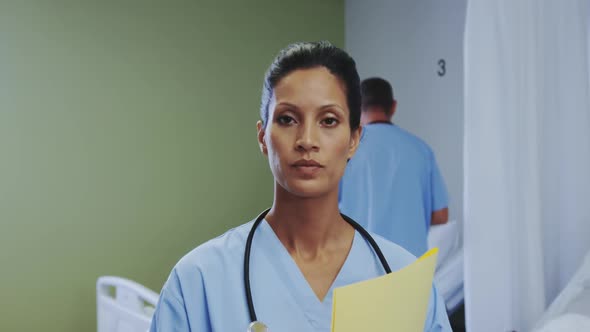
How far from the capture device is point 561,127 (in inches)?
63.3

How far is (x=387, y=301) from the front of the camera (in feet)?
1.51

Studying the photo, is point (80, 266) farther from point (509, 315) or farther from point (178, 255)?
point (509, 315)

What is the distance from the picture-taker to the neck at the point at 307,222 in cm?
58

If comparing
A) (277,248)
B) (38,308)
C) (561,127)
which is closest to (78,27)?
(38,308)

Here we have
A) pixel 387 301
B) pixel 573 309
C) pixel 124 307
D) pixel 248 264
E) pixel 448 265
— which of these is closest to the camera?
→ pixel 387 301

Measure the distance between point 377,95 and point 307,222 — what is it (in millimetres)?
1325

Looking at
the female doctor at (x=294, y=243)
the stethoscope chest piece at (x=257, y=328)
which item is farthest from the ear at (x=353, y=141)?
the stethoscope chest piece at (x=257, y=328)

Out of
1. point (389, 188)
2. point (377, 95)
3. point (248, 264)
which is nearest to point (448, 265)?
point (389, 188)

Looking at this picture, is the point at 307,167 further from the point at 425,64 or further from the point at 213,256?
the point at 425,64

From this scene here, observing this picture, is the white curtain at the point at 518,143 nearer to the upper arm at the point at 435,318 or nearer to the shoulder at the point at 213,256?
the upper arm at the point at 435,318

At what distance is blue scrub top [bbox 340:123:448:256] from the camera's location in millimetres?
1802

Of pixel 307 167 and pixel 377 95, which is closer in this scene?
pixel 307 167

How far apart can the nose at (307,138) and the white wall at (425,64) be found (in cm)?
235

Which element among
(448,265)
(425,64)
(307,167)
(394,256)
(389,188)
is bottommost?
(448,265)
